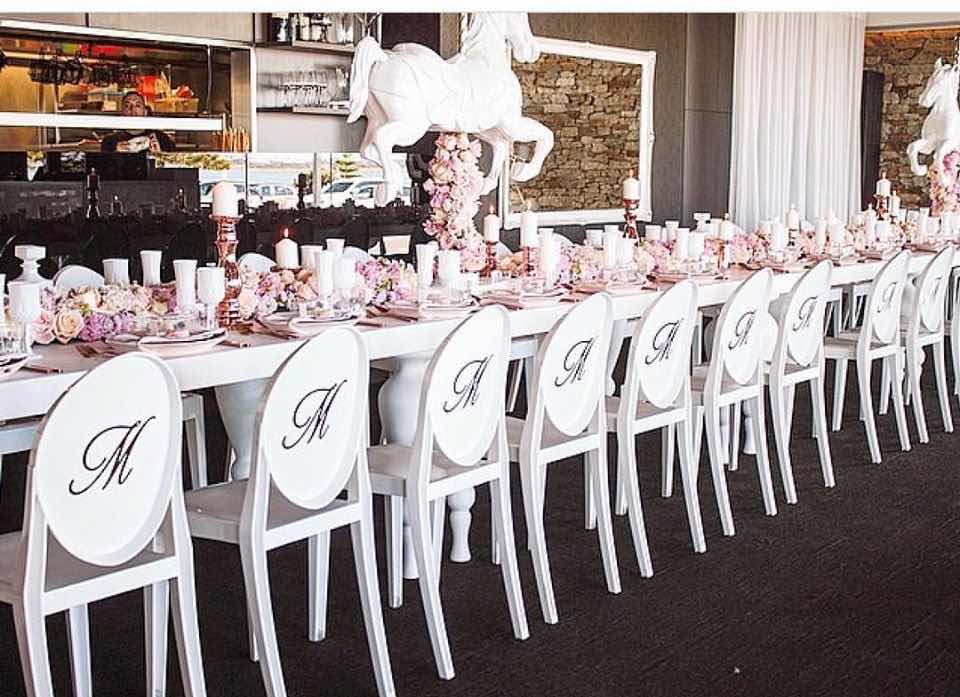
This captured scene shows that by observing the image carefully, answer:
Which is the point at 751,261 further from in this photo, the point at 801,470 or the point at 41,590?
the point at 41,590

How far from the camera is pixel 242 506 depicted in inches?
112

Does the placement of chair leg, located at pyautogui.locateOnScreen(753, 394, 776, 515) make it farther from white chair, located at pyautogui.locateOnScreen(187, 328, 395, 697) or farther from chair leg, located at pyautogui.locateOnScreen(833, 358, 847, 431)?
white chair, located at pyautogui.locateOnScreen(187, 328, 395, 697)

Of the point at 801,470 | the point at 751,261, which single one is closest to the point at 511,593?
the point at 801,470

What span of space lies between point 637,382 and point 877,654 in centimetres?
113

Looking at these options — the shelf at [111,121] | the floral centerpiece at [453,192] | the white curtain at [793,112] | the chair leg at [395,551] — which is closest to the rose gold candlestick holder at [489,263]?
the floral centerpiece at [453,192]

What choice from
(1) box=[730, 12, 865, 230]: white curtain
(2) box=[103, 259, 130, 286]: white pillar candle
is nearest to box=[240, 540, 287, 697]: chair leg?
(2) box=[103, 259, 130, 286]: white pillar candle

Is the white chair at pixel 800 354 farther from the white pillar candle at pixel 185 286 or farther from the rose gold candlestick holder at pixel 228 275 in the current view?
the white pillar candle at pixel 185 286

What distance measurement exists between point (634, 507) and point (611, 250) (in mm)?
1331

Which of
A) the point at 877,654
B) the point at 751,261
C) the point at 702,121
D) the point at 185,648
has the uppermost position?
the point at 702,121

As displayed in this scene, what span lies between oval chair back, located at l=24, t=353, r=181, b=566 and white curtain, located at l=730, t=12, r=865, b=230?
9.36 metres

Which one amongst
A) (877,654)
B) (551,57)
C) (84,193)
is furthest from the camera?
(551,57)

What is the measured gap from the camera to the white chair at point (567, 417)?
11.2 feet

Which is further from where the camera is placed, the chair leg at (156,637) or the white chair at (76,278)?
the white chair at (76,278)

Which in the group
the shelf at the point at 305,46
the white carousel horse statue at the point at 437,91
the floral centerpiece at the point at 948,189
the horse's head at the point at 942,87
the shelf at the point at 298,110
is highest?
the shelf at the point at 305,46
